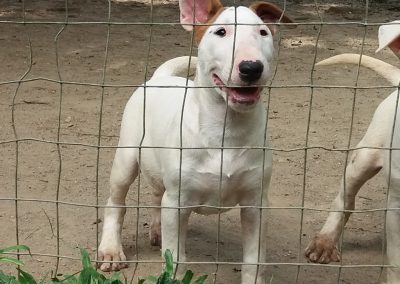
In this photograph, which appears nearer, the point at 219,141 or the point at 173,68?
the point at 219,141

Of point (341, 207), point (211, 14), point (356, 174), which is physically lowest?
point (341, 207)

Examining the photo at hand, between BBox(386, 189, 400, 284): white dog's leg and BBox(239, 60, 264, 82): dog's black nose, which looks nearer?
BBox(239, 60, 264, 82): dog's black nose

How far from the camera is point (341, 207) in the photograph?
14.5 ft

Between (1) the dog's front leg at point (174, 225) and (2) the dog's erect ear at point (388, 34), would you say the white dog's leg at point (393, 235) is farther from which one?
(1) the dog's front leg at point (174, 225)

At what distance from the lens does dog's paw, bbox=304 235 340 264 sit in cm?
439

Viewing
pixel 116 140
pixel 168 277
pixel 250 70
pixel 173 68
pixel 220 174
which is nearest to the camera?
pixel 250 70

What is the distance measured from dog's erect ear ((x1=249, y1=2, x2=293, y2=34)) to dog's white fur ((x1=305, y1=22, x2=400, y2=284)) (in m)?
0.30

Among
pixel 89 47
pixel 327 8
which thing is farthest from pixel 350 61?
pixel 327 8

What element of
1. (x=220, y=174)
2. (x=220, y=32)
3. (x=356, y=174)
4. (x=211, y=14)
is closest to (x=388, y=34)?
(x=220, y=32)

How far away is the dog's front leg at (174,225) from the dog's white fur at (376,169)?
0.68 m

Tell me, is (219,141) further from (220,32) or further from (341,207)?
(341,207)

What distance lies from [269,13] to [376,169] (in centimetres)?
112

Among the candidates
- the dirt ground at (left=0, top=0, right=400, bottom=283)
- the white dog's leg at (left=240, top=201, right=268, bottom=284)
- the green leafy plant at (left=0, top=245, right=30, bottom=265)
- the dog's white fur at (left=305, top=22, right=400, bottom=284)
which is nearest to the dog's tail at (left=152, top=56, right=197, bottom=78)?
the dirt ground at (left=0, top=0, right=400, bottom=283)

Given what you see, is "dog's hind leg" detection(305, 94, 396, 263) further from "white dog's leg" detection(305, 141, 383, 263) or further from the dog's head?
the dog's head
